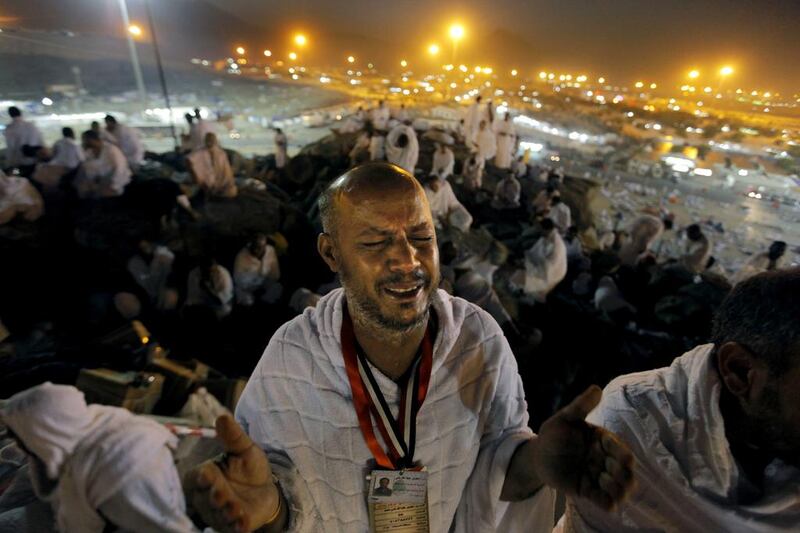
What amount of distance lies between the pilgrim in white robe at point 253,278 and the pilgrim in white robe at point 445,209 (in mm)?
3750

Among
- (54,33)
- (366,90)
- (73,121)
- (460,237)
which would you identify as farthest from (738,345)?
(366,90)

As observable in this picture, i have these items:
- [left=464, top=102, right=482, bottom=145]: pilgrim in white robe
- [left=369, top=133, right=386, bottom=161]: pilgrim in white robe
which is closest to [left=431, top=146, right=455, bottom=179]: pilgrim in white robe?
[left=369, top=133, right=386, bottom=161]: pilgrim in white robe

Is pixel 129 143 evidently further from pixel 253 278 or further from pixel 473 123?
pixel 473 123

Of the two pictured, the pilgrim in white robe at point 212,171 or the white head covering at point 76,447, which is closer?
the white head covering at point 76,447

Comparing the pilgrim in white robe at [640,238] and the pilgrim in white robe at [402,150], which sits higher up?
the pilgrim in white robe at [402,150]

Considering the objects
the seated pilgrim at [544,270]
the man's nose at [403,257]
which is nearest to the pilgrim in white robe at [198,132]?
the seated pilgrim at [544,270]

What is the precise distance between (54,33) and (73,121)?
9729 mm

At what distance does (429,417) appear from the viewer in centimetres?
157

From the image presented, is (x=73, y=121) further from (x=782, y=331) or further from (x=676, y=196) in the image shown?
(x=676, y=196)

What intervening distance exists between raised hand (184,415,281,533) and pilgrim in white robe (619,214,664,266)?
8.56 meters


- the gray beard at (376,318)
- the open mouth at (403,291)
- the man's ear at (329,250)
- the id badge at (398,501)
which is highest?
the man's ear at (329,250)

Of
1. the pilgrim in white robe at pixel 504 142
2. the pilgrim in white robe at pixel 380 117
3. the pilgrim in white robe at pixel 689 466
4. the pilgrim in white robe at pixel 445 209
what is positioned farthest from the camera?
the pilgrim in white robe at pixel 380 117

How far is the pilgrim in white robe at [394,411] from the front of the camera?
156cm

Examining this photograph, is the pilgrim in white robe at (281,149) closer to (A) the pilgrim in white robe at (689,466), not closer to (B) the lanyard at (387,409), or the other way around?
(B) the lanyard at (387,409)
